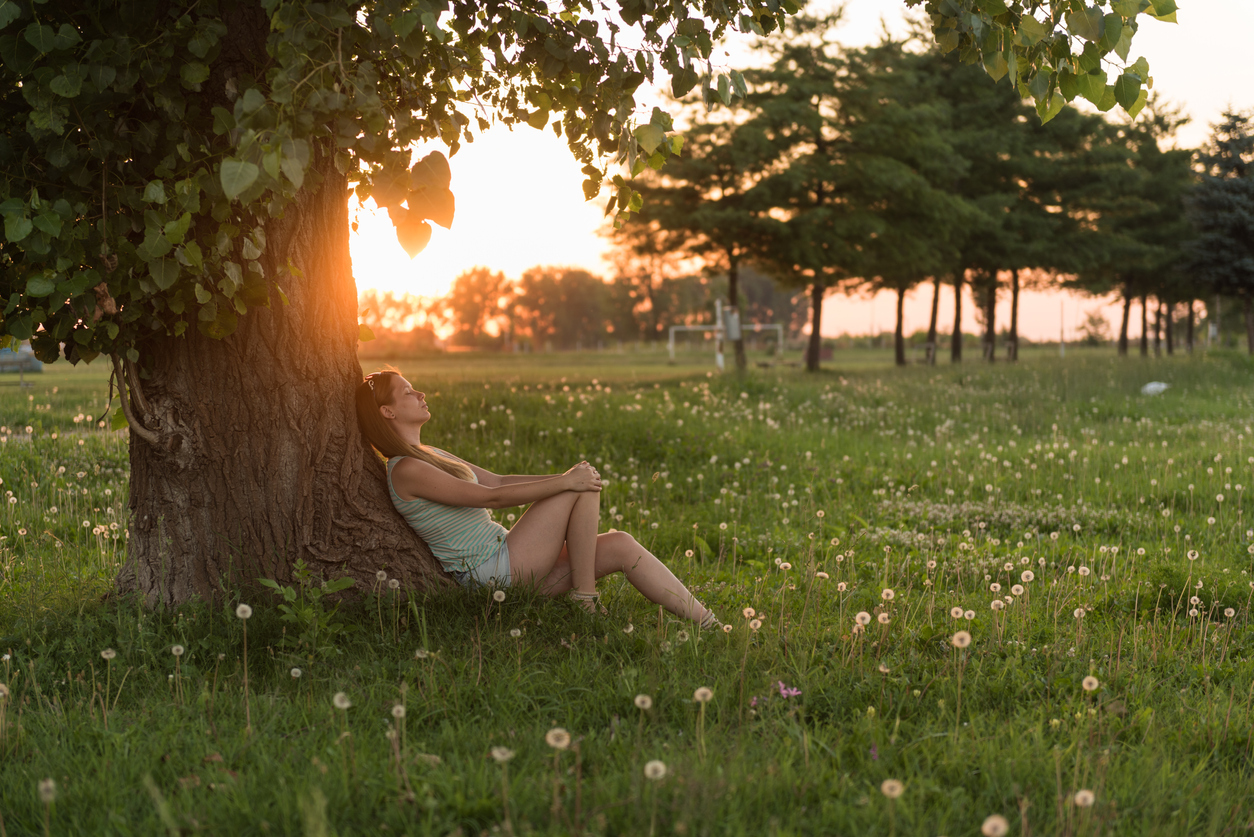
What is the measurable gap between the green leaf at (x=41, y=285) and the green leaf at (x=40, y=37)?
2.74 feet

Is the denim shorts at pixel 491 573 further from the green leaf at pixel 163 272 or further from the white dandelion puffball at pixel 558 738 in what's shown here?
the white dandelion puffball at pixel 558 738

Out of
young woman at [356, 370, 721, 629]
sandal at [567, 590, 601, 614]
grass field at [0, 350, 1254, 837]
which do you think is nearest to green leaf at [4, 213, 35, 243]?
grass field at [0, 350, 1254, 837]

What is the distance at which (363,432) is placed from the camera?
462 cm

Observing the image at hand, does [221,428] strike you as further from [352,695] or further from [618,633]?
[618,633]

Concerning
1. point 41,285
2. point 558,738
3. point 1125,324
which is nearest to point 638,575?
point 558,738

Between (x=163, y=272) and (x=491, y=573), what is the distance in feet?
6.81

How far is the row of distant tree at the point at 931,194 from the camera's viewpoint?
2458cm

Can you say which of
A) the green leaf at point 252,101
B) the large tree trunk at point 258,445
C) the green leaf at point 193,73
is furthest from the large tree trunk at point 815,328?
the green leaf at point 252,101

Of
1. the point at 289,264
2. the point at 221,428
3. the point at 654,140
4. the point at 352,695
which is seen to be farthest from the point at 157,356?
the point at 654,140

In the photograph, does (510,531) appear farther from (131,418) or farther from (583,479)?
(131,418)

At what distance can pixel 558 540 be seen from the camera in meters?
4.52

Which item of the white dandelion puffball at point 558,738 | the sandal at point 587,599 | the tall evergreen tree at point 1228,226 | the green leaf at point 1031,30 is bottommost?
the sandal at point 587,599

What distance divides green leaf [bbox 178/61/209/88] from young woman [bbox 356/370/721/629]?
1667mm

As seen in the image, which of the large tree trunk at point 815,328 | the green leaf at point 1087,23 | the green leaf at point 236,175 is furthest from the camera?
the large tree trunk at point 815,328
